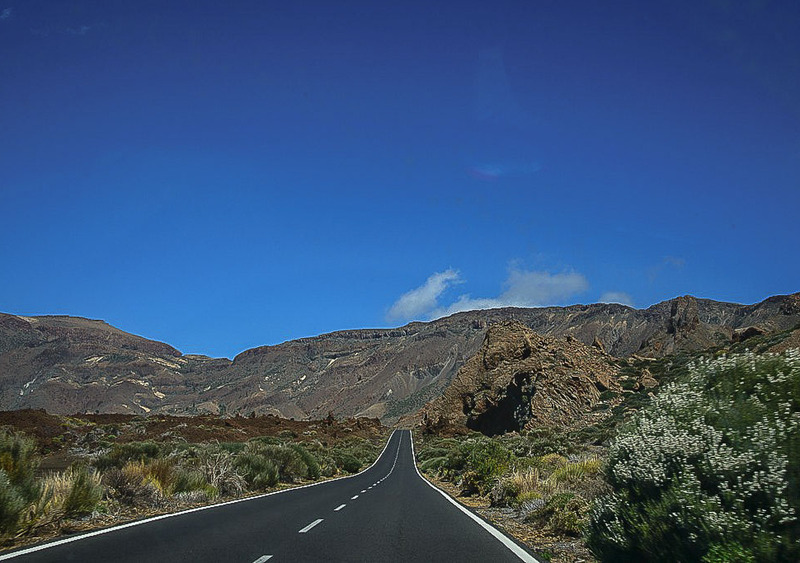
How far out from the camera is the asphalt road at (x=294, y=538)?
763cm

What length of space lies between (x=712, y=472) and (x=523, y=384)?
60383mm

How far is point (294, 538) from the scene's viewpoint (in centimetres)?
934

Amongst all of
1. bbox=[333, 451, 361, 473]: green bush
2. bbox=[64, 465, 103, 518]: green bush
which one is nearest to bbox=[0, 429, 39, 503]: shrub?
bbox=[64, 465, 103, 518]: green bush

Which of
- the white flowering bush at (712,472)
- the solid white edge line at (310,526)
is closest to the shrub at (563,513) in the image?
the white flowering bush at (712,472)

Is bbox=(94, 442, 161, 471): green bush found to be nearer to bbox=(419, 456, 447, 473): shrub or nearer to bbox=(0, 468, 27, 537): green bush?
bbox=(0, 468, 27, 537): green bush

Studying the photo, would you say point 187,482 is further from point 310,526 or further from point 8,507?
point 8,507

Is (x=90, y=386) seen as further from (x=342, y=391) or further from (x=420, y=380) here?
(x=420, y=380)

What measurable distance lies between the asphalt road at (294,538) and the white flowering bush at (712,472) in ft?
7.04

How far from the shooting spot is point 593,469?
12.7 meters

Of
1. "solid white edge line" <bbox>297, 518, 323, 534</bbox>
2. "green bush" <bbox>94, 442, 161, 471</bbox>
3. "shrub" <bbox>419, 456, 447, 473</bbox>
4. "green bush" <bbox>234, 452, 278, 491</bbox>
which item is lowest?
"shrub" <bbox>419, 456, 447, 473</bbox>

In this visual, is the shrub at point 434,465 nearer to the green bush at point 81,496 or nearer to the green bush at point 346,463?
the green bush at point 346,463

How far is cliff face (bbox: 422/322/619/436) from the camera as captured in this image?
5734 centimetres

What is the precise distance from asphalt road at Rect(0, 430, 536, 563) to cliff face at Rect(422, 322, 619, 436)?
4446cm

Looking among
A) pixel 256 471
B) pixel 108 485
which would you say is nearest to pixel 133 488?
pixel 108 485
